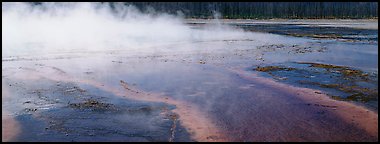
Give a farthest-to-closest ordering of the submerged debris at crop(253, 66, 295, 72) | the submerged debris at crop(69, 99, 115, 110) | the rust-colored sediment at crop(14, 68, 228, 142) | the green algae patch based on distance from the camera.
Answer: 1. the submerged debris at crop(253, 66, 295, 72)
2. the green algae patch
3. the submerged debris at crop(69, 99, 115, 110)
4. the rust-colored sediment at crop(14, 68, 228, 142)

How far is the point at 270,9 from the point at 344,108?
191 ft

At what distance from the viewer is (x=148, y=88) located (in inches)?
309

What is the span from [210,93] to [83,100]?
2.25 m

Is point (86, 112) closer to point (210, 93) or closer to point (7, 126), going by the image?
point (7, 126)

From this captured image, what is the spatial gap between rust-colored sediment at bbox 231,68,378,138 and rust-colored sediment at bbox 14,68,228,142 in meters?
1.93

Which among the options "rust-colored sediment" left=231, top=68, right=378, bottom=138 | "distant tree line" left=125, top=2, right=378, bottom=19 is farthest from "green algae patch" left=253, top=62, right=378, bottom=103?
"distant tree line" left=125, top=2, right=378, bottom=19

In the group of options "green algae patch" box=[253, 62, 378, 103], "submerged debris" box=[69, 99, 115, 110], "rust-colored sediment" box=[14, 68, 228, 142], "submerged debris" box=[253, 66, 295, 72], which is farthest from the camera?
"submerged debris" box=[253, 66, 295, 72]

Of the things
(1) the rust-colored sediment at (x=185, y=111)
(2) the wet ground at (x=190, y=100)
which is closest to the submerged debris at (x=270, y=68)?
(2) the wet ground at (x=190, y=100)

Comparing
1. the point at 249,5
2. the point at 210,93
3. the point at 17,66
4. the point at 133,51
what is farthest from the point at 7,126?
the point at 249,5

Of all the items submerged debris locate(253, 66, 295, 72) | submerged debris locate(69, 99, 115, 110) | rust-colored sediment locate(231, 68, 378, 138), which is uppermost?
submerged debris locate(253, 66, 295, 72)

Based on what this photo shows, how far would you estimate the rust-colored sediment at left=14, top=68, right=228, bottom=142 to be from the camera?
499 cm

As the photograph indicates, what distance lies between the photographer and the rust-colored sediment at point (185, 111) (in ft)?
16.4

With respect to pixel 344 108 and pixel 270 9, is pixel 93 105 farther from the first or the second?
pixel 270 9

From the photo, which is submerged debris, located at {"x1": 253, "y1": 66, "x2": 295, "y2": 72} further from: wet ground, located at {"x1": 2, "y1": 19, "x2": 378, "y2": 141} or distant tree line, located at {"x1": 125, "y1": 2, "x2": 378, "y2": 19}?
distant tree line, located at {"x1": 125, "y1": 2, "x2": 378, "y2": 19}
